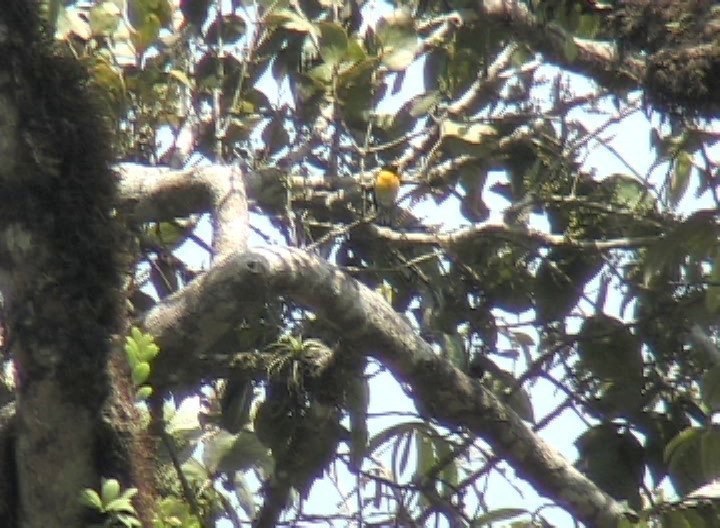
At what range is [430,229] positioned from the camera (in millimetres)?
3283

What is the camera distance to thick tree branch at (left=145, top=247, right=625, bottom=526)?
2299 mm

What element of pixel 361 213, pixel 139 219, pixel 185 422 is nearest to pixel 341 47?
pixel 361 213

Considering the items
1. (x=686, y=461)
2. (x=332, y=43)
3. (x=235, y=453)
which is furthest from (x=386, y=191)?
(x=686, y=461)

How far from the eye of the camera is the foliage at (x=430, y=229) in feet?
9.56

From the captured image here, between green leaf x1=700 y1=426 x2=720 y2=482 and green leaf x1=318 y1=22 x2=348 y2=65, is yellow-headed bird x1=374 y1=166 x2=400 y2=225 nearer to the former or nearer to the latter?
green leaf x1=318 y1=22 x2=348 y2=65

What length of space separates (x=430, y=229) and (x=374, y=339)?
2.62 ft

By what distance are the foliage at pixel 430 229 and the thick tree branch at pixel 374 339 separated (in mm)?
215

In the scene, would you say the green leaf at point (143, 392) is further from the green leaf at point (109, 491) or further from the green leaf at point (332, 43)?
the green leaf at point (332, 43)

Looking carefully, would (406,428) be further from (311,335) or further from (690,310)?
(690,310)

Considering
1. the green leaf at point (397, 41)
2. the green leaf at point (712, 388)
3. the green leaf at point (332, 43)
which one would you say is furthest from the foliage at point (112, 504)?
the green leaf at point (397, 41)

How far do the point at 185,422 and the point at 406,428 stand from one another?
560 millimetres

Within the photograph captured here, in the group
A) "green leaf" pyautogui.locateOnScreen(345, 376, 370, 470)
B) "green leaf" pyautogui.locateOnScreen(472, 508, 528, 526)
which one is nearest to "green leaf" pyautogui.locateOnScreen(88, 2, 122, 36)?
"green leaf" pyautogui.locateOnScreen(345, 376, 370, 470)

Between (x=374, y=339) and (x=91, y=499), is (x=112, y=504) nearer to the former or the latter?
(x=91, y=499)

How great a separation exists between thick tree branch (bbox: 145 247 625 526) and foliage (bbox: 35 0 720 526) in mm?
215
